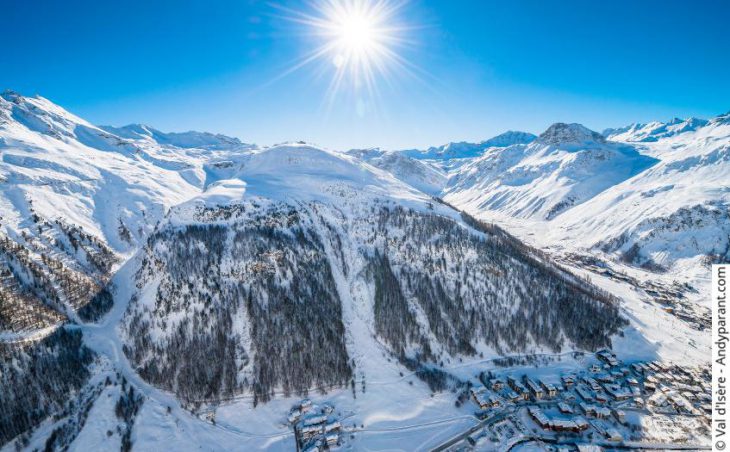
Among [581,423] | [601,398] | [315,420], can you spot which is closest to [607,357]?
[601,398]

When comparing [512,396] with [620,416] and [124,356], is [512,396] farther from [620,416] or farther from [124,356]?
[124,356]

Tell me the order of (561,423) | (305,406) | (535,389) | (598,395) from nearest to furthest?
1. (561,423)
2. (305,406)
3. (598,395)
4. (535,389)

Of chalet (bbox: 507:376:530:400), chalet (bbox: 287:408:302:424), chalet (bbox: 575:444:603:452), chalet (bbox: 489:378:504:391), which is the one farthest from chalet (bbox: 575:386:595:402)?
chalet (bbox: 287:408:302:424)

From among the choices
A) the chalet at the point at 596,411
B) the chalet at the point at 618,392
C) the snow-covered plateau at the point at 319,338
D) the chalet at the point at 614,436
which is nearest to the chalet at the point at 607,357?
the snow-covered plateau at the point at 319,338

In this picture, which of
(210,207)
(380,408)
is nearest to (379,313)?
(380,408)

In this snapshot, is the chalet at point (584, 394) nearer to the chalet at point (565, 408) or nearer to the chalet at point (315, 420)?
the chalet at point (565, 408)

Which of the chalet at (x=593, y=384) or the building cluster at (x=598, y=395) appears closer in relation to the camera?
the building cluster at (x=598, y=395)

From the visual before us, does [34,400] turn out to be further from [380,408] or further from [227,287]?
[380,408]

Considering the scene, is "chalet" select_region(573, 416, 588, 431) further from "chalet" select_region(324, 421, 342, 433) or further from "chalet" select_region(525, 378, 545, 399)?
"chalet" select_region(324, 421, 342, 433)
